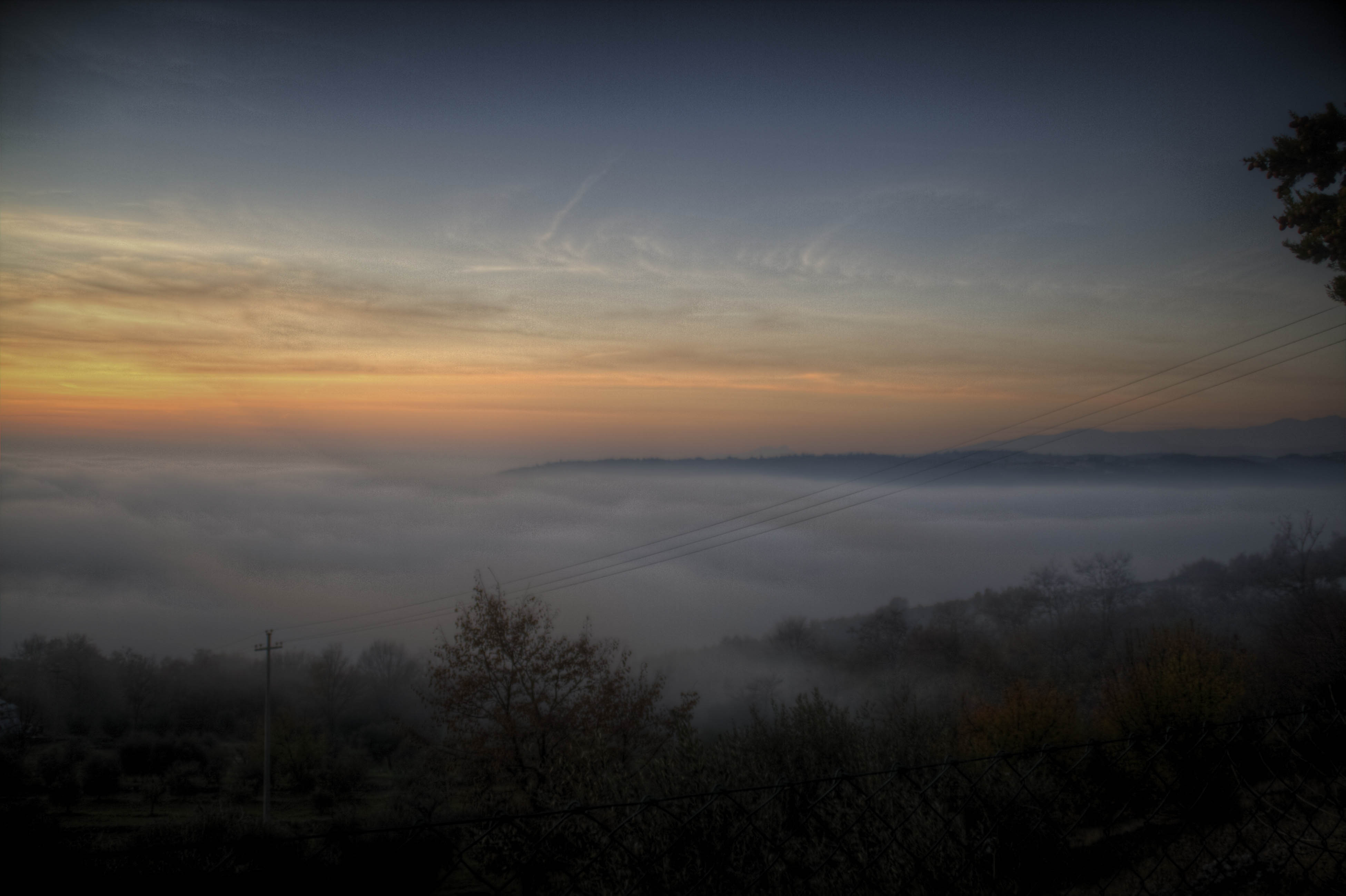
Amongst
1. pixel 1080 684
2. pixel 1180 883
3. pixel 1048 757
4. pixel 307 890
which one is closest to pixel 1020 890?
pixel 1180 883

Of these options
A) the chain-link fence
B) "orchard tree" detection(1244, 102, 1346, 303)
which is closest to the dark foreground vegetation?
the chain-link fence

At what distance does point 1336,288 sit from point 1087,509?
106515 millimetres

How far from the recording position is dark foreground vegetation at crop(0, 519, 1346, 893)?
4125 millimetres

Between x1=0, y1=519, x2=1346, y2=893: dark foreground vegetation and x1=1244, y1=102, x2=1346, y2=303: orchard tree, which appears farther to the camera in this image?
x1=1244, y1=102, x2=1346, y2=303: orchard tree

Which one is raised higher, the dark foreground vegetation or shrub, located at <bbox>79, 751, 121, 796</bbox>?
the dark foreground vegetation

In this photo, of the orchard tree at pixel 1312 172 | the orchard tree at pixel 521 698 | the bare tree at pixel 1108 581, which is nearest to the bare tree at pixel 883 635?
the bare tree at pixel 1108 581

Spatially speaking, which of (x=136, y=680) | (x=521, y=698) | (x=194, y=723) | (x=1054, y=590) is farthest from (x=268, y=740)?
(x=1054, y=590)

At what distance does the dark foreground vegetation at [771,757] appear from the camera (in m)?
4.12

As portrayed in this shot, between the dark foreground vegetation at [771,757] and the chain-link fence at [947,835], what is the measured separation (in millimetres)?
59

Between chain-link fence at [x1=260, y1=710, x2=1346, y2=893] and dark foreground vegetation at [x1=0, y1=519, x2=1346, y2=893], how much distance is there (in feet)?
0.20

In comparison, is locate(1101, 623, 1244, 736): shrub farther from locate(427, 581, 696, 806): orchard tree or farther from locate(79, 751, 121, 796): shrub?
locate(79, 751, 121, 796): shrub

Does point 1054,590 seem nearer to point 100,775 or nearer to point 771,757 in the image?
point 771,757

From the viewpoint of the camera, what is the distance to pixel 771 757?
35.5 ft

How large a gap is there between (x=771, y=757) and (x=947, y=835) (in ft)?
21.3
